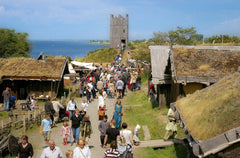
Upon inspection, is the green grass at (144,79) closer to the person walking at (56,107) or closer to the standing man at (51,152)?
the person walking at (56,107)

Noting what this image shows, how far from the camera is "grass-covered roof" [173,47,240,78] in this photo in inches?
571

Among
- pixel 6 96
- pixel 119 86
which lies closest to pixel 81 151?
pixel 119 86

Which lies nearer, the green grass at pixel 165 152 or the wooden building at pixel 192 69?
the green grass at pixel 165 152

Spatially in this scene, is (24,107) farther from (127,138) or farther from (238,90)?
(238,90)

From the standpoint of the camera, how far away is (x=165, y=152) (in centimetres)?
1088

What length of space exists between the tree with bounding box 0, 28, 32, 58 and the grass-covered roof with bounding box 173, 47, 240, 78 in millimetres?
46537

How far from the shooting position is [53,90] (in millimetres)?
23812

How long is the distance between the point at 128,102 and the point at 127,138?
38.7 feet

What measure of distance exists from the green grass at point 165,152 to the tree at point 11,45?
164 ft

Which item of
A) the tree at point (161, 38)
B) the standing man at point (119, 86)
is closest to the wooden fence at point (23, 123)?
the standing man at point (119, 86)

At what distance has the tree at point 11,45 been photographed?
56094 mm

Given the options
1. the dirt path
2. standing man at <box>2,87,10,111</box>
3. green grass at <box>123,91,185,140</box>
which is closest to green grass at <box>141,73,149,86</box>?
green grass at <box>123,91,185,140</box>

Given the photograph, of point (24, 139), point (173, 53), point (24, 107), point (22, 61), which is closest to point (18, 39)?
point (22, 61)

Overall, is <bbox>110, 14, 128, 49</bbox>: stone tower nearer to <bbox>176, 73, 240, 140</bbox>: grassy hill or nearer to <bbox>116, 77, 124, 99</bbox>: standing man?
<bbox>116, 77, 124, 99</bbox>: standing man
